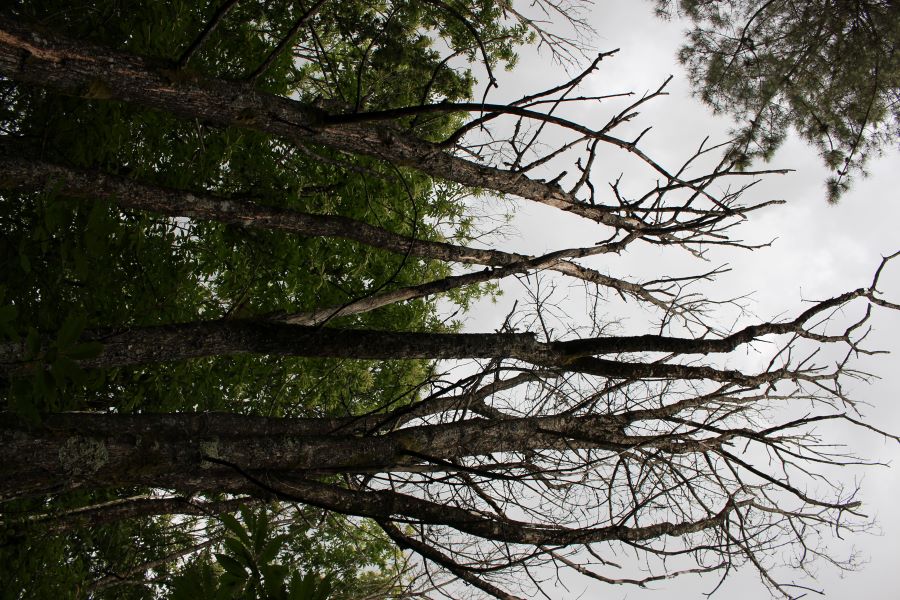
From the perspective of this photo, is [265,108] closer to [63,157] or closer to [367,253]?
[63,157]

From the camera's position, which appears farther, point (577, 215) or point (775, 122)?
point (775, 122)

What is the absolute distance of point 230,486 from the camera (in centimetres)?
397

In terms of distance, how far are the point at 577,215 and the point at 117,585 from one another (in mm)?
7628

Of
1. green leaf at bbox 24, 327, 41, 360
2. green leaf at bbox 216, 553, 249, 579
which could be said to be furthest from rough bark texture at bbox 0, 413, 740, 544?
green leaf at bbox 24, 327, 41, 360

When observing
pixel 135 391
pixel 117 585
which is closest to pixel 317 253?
pixel 135 391

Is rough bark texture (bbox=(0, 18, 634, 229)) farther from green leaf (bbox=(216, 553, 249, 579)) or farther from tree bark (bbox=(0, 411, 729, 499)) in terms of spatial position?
green leaf (bbox=(216, 553, 249, 579))

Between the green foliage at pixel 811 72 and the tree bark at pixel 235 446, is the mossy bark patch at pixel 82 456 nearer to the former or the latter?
the tree bark at pixel 235 446

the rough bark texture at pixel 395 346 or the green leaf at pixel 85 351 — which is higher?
the rough bark texture at pixel 395 346

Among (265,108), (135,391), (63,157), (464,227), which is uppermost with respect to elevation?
(464,227)

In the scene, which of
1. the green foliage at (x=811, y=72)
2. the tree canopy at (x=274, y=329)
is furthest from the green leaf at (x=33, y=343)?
the green foliage at (x=811, y=72)

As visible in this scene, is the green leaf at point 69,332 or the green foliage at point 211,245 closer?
the green leaf at point 69,332

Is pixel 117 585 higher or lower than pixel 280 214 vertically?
lower

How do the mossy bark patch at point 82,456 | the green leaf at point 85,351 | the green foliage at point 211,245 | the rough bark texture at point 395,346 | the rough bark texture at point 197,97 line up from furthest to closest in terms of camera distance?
the green foliage at point 211,245
the rough bark texture at point 395,346
the rough bark texture at point 197,97
the mossy bark patch at point 82,456
the green leaf at point 85,351

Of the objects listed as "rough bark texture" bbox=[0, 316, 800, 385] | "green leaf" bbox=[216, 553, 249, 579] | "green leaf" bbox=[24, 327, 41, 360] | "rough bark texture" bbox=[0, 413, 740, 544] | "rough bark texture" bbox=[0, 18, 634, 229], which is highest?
"rough bark texture" bbox=[0, 18, 634, 229]
